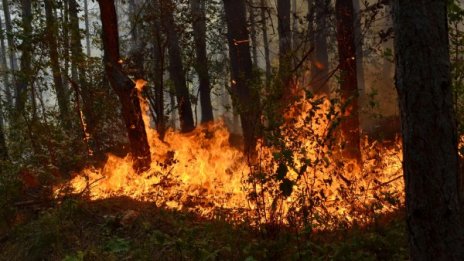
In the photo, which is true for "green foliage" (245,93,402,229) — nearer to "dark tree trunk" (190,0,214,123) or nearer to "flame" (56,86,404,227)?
"flame" (56,86,404,227)

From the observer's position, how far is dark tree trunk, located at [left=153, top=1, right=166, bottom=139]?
11788 millimetres

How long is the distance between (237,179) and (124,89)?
307cm

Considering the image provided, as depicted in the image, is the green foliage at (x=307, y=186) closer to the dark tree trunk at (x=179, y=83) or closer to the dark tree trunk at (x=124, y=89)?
the dark tree trunk at (x=124, y=89)

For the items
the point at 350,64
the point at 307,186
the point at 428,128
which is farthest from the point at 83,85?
the point at 428,128

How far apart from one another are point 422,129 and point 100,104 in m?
11.0

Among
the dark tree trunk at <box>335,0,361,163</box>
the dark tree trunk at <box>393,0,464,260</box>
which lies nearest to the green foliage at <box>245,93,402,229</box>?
the dark tree trunk at <box>335,0,361,163</box>

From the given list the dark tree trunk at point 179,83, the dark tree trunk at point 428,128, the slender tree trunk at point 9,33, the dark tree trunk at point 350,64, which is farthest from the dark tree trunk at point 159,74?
the dark tree trunk at point 428,128

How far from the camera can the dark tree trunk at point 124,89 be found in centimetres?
930

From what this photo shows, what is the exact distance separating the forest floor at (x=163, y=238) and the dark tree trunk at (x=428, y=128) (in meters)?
1.84

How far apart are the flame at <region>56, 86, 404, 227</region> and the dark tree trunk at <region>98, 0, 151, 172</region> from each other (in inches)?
13.3

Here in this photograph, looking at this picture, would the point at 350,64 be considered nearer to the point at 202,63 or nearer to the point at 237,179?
the point at 237,179

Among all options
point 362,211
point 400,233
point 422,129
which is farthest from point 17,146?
point 422,129

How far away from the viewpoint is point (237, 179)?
8.55 m

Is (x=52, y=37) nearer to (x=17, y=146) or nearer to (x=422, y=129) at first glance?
(x=17, y=146)
